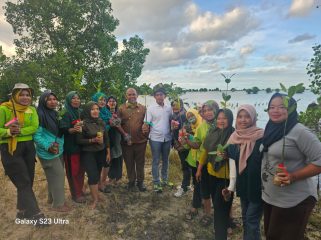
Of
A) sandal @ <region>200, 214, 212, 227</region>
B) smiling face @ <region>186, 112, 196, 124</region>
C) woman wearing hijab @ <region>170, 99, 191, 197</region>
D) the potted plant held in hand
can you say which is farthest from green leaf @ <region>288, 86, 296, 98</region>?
Answer: woman wearing hijab @ <region>170, 99, 191, 197</region>

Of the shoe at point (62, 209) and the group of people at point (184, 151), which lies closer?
the group of people at point (184, 151)

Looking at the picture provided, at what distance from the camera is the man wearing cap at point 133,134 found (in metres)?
5.43

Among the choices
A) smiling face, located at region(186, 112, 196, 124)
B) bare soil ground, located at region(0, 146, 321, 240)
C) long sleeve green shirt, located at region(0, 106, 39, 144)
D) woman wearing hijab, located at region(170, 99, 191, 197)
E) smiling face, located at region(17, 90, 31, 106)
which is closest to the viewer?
long sleeve green shirt, located at region(0, 106, 39, 144)

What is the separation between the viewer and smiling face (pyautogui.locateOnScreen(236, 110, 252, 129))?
311cm

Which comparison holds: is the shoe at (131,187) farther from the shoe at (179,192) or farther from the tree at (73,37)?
the tree at (73,37)

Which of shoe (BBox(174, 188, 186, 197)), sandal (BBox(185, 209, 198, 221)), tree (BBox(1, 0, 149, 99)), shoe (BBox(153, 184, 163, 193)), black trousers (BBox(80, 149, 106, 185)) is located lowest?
sandal (BBox(185, 209, 198, 221))

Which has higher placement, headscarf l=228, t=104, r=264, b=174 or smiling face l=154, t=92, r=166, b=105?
smiling face l=154, t=92, r=166, b=105

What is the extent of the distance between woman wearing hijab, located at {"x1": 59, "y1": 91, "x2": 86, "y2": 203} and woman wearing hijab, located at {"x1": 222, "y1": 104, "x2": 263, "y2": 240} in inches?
96.5

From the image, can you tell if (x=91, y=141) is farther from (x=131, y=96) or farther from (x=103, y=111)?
(x=131, y=96)

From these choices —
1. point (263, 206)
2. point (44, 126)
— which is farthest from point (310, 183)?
point (44, 126)

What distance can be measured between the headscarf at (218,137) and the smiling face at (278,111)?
0.85m

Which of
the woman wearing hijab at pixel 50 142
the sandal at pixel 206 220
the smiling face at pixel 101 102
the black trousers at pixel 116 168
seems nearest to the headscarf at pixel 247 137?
the sandal at pixel 206 220

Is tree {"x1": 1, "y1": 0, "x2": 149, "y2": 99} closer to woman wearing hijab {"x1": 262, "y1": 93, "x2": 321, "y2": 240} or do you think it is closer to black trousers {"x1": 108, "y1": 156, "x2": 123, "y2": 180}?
black trousers {"x1": 108, "y1": 156, "x2": 123, "y2": 180}

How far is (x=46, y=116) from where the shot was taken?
4.34 meters
